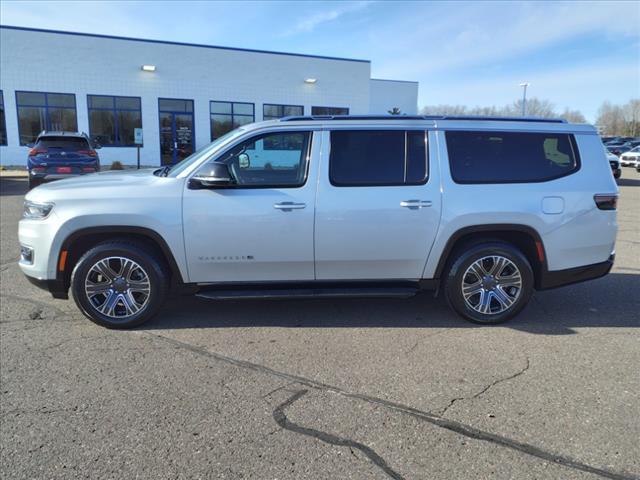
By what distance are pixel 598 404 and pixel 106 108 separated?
25.0 m

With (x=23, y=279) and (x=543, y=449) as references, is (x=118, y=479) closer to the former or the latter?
(x=543, y=449)

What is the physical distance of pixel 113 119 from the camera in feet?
78.3

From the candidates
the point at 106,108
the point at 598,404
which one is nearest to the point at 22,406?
the point at 598,404

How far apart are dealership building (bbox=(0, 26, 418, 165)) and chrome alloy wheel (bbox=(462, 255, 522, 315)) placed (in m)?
22.7

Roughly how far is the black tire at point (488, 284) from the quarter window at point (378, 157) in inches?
34.6

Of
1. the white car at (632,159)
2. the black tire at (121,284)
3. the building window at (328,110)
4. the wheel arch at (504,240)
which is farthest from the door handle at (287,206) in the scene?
the white car at (632,159)

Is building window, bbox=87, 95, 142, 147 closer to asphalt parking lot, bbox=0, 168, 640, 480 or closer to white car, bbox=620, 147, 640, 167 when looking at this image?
asphalt parking lot, bbox=0, 168, 640, 480

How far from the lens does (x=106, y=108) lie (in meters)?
23.6

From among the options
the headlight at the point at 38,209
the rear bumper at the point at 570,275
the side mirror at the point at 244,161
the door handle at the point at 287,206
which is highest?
the side mirror at the point at 244,161

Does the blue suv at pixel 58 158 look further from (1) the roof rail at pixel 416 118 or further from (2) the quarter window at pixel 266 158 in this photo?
(1) the roof rail at pixel 416 118

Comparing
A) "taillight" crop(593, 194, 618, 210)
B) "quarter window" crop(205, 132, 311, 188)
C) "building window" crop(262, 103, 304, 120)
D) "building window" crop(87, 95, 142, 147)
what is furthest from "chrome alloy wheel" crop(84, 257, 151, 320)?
"building window" crop(262, 103, 304, 120)

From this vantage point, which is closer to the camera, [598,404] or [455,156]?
[598,404]

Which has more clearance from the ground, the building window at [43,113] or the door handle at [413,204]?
the building window at [43,113]

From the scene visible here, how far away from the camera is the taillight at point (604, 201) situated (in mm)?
4555
